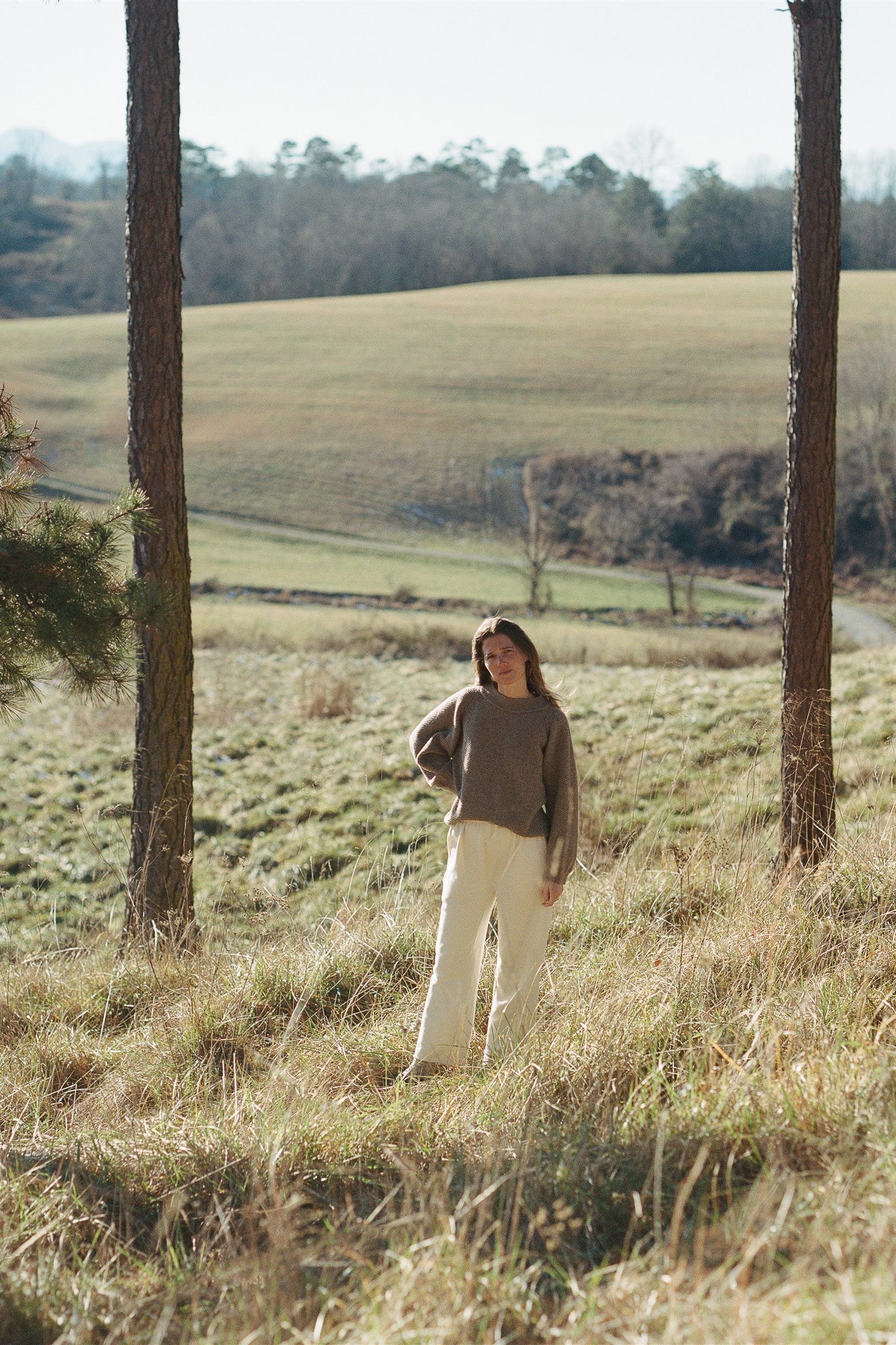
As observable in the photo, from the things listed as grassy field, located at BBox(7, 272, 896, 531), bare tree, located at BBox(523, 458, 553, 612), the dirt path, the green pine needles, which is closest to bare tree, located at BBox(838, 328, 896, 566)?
grassy field, located at BBox(7, 272, 896, 531)

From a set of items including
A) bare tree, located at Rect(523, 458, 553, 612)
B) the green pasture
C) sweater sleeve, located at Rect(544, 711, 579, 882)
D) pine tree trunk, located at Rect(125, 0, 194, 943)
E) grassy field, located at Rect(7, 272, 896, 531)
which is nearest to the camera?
sweater sleeve, located at Rect(544, 711, 579, 882)

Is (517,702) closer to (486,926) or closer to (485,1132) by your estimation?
(486,926)

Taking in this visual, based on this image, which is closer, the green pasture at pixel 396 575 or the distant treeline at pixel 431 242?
the green pasture at pixel 396 575

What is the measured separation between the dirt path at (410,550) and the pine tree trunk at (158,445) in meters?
32.5

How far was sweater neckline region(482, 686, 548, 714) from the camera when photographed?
4562 mm

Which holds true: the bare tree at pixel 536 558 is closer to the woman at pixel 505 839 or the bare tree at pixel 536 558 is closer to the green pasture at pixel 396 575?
the green pasture at pixel 396 575

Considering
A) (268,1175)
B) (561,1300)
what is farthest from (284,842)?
(561,1300)

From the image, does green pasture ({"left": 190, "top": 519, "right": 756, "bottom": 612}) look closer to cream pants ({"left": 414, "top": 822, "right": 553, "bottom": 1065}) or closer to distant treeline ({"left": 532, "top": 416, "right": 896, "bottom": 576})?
distant treeline ({"left": 532, "top": 416, "right": 896, "bottom": 576})

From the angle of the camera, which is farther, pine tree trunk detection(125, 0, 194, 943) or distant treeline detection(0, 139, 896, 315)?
distant treeline detection(0, 139, 896, 315)

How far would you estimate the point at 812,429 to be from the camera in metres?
6.14

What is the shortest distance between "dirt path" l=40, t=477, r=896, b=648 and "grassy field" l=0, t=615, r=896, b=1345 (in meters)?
33.3

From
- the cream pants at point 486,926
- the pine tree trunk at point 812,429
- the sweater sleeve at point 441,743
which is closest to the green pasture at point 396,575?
the pine tree trunk at point 812,429

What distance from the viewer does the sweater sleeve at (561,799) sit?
A: 14.6 ft

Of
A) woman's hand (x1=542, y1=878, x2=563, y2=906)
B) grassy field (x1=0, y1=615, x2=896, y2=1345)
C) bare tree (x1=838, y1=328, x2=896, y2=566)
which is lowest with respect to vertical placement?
grassy field (x1=0, y1=615, x2=896, y2=1345)
